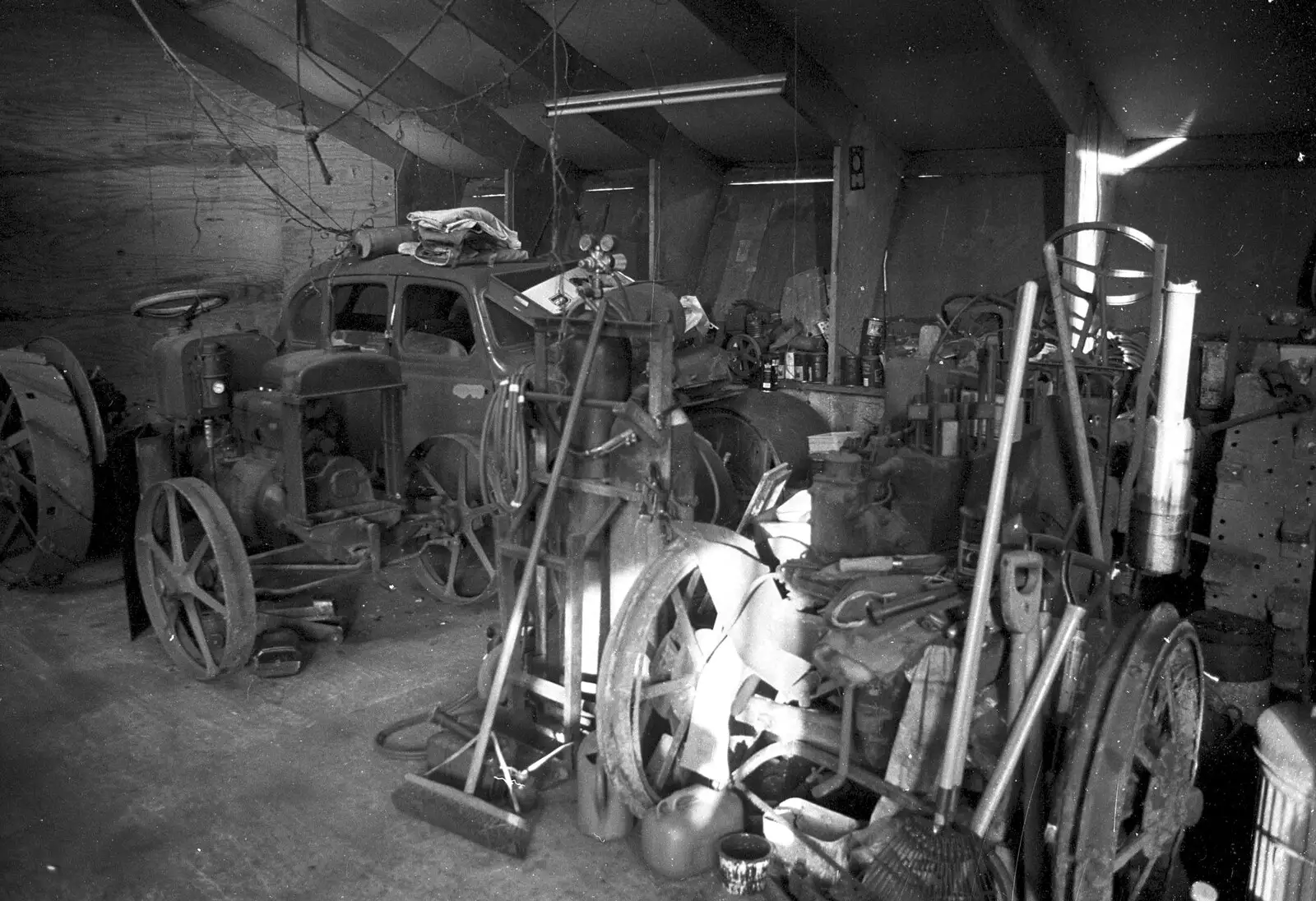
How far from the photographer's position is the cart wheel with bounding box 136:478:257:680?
4.37 meters

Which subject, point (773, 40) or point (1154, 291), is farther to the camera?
point (773, 40)

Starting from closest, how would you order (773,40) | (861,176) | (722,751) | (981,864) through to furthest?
(981,864)
(722,751)
(773,40)
(861,176)

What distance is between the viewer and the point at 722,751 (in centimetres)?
321

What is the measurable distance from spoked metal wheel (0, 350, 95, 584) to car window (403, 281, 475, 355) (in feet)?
6.10

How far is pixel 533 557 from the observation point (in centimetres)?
353

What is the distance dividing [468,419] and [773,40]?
10.8ft

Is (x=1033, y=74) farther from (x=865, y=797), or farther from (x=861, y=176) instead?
(x=865, y=797)

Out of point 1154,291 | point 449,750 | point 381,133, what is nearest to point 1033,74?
point 1154,291

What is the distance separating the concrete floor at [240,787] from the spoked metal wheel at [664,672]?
0.95 feet

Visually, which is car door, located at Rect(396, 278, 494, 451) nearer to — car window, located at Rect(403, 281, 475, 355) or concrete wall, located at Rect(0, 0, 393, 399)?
car window, located at Rect(403, 281, 475, 355)

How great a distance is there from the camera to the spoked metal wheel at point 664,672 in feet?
10.4

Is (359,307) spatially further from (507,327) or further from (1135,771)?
(1135,771)

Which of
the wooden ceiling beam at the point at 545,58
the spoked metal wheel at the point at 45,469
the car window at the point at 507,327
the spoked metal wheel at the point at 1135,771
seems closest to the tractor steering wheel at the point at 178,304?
the spoked metal wheel at the point at 45,469

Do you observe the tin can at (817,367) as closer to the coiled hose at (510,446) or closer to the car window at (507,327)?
the car window at (507,327)
